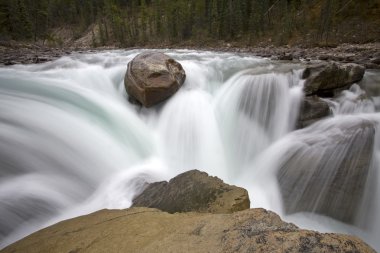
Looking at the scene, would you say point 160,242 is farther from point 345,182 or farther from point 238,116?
point 238,116

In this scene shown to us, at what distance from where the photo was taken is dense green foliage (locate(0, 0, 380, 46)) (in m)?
34.8

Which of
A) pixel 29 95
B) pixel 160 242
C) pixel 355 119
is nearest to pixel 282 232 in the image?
pixel 160 242

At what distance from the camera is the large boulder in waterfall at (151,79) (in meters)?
7.58

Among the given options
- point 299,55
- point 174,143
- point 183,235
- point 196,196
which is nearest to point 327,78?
point 174,143

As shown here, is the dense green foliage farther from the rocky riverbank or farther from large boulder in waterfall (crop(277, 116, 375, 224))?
large boulder in waterfall (crop(277, 116, 375, 224))

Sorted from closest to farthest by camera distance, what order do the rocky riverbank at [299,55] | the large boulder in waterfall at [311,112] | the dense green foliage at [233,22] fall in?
the large boulder in waterfall at [311,112], the rocky riverbank at [299,55], the dense green foliage at [233,22]

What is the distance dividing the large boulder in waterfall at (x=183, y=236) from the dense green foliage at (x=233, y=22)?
3450 cm

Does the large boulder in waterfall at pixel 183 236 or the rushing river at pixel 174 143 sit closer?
the large boulder in waterfall at pixel 183 236

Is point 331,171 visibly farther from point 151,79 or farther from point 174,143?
point 151,79

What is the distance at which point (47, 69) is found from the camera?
36.1 ft

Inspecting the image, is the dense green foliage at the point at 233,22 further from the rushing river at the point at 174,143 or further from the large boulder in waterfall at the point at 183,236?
the large boulder in waterfall at the point at 183,236

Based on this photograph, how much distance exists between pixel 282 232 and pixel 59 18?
334ft

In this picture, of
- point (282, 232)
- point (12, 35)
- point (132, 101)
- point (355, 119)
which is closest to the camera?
point (282, 232)

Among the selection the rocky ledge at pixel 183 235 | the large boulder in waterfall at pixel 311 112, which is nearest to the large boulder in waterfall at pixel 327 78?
the large boulder in waterfall at pixel 311 112
